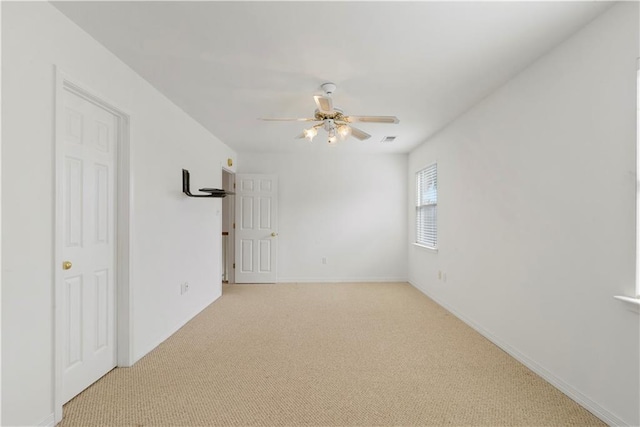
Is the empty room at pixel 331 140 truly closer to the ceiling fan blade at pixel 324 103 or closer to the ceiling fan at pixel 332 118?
the ceiling fan at pixel 332 118

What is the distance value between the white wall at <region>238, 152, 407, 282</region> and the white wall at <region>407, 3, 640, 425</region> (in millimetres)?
2484

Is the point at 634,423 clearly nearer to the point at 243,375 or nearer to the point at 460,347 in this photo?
the point at 460,347

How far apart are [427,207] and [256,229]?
2997 millimetres

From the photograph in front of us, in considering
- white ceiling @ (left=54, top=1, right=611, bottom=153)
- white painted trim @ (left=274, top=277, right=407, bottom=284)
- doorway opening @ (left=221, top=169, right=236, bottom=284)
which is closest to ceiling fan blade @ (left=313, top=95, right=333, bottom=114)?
white ceiling @ (left=54, top=1, right=611, bottom=153)

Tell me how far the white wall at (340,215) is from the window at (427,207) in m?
0.50

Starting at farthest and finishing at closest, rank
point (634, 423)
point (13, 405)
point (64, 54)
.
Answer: point (64, 54) → point (634, 423) → point (13, 405)

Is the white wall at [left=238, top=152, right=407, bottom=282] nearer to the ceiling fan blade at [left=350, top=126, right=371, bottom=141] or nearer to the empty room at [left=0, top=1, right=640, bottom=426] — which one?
the empty room at [left=0, top=1, right=640, bottom=426]

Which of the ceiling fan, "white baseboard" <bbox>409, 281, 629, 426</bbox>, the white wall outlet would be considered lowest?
"white baseboard" <bbox>409, 281, 629, 426</bbox>

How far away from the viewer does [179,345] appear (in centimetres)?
296

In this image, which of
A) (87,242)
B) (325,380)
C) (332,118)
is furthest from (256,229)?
(325,380)

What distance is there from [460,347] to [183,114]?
3779 mm

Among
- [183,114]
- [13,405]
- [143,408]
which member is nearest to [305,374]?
[143,408]

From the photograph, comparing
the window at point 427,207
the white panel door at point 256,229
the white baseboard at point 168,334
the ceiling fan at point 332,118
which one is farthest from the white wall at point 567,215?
the white panel door at point 256,229

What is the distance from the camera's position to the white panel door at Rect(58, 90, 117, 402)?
2021mm
